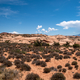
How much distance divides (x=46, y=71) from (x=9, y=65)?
4065 millimetres

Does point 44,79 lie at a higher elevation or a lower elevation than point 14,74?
lower

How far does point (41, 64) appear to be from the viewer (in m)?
8.91

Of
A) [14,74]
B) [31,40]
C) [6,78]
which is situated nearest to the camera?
[6,78]

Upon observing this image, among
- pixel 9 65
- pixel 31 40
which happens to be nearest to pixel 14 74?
pixel 9 65

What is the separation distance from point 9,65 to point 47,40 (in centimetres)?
2579

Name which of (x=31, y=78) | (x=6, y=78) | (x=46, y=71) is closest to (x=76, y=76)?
(x=46, y=71)

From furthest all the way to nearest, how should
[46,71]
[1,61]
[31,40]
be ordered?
[31,40] < [1,61] < [46,71]

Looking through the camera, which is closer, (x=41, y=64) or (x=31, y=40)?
(x=41, y=64)

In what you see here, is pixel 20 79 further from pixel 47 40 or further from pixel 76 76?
pixel 47 40

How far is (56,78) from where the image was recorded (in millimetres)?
5730

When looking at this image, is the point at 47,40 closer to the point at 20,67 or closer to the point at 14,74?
the point at 20,67

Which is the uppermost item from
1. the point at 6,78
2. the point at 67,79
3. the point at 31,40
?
the point at 31,40

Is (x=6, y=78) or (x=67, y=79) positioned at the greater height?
(x=6, y=78)

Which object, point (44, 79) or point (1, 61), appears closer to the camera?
point (44, 79)
